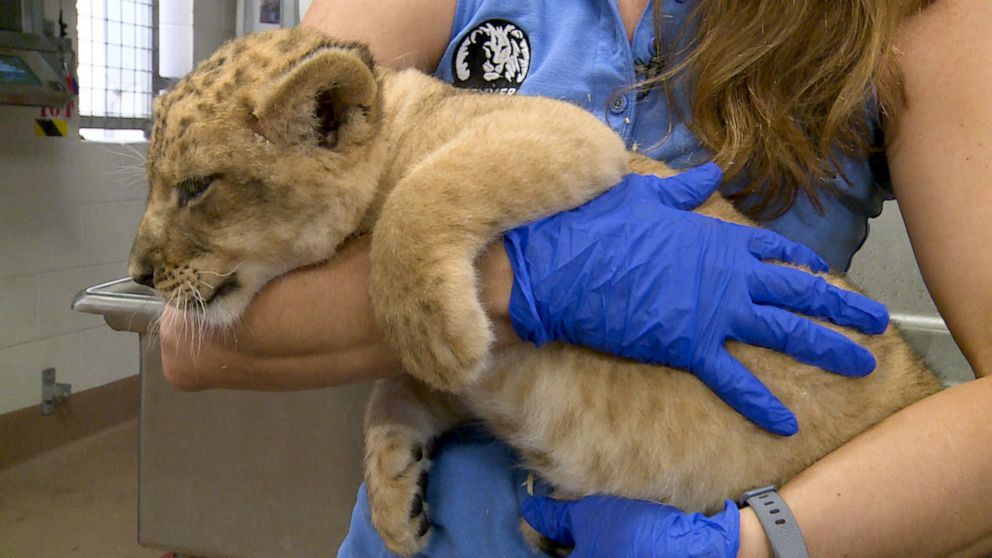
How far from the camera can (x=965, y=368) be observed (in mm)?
2398

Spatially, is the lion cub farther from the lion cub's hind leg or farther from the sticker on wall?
the sticker on wall

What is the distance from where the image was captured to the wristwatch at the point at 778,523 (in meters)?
0.98

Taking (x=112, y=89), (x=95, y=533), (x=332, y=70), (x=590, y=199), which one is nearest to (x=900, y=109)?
(x=590, y=199)

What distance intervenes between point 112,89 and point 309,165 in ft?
12.4

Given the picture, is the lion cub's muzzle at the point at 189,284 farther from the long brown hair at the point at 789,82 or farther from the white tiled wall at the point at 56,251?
the white tiled wall at the point at 56,251

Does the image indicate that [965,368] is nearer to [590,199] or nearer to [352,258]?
[590,199]

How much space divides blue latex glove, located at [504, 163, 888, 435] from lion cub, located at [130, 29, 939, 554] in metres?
0.04

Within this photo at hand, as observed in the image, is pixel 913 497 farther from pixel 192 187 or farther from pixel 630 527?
pixel 192 187

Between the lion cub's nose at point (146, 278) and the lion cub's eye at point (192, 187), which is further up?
the lion cub's eye at point (192, 187)

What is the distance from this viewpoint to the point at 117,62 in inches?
167

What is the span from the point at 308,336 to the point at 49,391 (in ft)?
11.6

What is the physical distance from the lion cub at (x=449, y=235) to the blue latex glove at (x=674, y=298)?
0.04m

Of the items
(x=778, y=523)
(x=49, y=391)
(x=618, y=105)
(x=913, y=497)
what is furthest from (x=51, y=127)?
(x=913, y=497)

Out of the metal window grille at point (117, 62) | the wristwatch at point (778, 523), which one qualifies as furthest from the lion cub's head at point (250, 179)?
the metal window grille at point (117, 62)
